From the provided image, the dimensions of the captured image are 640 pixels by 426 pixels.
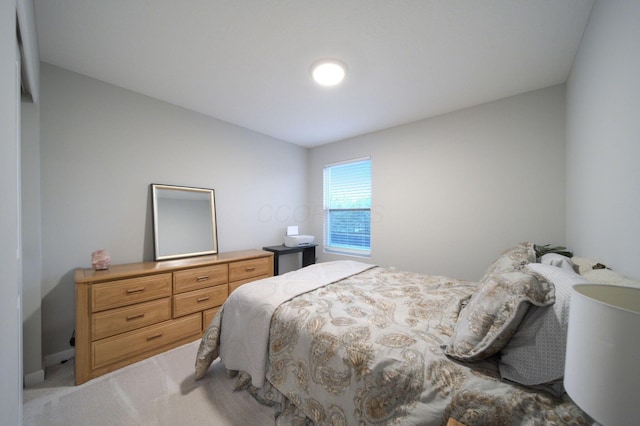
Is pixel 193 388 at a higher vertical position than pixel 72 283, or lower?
lower

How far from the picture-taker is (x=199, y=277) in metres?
2.33

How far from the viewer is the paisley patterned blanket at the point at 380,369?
0.78m

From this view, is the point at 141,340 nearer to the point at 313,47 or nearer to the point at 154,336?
the point at 154,336

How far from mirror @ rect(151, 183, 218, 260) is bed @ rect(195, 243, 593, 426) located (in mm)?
1279

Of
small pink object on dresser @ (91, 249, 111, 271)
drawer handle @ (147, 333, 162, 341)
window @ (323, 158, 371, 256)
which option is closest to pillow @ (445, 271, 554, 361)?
drawer handle @ (147, 333, 162, 341)

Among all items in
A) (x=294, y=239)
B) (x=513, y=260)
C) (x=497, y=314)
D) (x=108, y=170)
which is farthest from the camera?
(x=294, y=239)

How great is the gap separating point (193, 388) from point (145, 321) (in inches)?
30.5

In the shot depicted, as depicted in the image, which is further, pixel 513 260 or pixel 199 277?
pixel 199 277

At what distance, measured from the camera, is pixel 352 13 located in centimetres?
142

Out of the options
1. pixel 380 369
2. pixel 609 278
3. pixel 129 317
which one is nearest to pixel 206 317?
pixel 129 317

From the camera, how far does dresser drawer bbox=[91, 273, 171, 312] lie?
5.79 ft

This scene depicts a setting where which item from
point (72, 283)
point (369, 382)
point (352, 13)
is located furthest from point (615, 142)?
point (72, 283)

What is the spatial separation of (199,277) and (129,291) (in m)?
0.56

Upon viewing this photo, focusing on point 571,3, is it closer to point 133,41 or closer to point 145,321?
point 133,41
